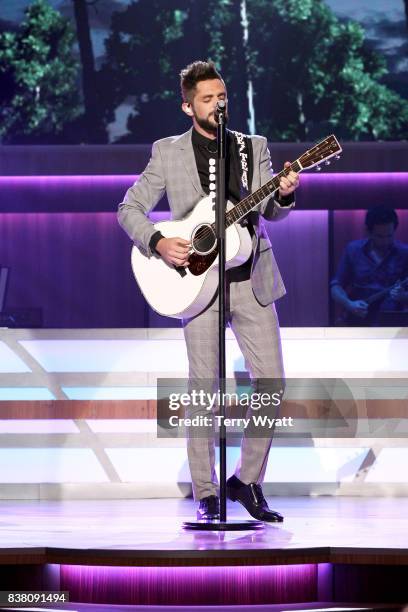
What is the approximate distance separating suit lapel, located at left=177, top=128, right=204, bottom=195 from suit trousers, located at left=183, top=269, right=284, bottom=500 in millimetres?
333

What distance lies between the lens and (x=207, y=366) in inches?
150

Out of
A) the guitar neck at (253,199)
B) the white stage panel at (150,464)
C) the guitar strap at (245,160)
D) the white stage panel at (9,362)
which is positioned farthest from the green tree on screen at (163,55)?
the guitar neck at (253,199)

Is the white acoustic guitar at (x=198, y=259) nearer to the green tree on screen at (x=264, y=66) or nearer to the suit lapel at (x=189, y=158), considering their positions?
the suit lapel at (x=189, y=158)

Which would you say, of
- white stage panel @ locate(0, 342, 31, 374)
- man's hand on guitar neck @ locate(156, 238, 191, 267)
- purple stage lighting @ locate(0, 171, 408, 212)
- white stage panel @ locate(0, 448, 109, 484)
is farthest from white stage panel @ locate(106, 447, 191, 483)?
purple stage lighting @ locate(0, 171, 408, 212)

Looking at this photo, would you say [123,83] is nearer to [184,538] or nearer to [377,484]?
[377,484]

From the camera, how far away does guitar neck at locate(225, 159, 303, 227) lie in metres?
3.54

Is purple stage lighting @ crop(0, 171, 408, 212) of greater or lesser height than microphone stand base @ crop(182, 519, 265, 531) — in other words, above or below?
above

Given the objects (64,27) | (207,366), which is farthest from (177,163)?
(64,27)

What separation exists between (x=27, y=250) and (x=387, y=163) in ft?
8.73

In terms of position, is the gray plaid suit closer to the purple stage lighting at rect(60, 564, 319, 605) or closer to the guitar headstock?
the guitar headstock

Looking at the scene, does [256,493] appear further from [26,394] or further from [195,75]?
[26,394]

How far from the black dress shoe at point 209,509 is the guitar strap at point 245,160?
104 centimetres

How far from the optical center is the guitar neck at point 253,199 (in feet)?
11.6

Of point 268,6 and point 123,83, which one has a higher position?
point 268,6
